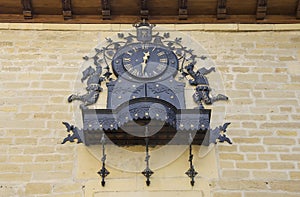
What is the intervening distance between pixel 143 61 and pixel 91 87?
563 mm

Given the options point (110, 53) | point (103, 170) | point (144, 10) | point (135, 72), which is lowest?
point (103, 170)

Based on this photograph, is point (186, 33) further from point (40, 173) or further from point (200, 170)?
point (40, 173)

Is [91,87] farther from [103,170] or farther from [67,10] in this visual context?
[67,10]

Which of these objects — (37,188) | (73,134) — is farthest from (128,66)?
(37,188)

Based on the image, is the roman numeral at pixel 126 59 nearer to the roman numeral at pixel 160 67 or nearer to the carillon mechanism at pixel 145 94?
the carillon mechanism at pixel 145 94

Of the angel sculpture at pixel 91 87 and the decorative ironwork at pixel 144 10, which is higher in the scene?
the decorative ironwork at pixel 144 10

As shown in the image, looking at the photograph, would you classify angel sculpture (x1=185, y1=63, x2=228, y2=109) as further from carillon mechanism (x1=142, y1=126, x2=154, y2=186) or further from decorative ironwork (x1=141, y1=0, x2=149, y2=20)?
decorative ironwork (x1=141, y1=0, x2=149, y2=20)

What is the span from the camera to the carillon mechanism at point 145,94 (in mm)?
4477

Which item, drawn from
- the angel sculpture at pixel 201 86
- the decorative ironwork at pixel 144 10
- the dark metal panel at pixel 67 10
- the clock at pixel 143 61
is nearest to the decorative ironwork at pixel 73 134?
the clock at pixel 143 61

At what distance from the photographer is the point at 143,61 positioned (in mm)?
5203

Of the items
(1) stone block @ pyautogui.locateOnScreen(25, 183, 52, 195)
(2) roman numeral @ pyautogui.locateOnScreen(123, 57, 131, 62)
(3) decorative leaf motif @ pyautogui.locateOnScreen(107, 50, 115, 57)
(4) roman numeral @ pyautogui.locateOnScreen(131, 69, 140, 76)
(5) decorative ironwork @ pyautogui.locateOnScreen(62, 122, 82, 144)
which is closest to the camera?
(1) stone block @ pyautogui.locateOnScreen(25, 183, 52, 195)

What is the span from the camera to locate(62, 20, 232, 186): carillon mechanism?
4477mm

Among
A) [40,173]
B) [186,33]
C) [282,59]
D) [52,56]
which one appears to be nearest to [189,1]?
[186,33]

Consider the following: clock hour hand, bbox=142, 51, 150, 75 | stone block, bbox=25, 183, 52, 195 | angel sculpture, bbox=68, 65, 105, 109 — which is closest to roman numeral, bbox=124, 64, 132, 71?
clock hour hand, bbox=142, 51, 150, 75
